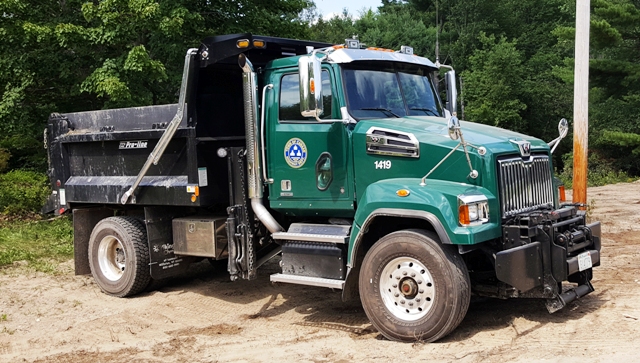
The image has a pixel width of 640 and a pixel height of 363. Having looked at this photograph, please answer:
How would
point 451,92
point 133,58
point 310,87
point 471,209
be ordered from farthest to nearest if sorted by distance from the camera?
point 133,58 → point 451,92 → point 310,87 → point 471,209

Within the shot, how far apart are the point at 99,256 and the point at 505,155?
5534 millimetres

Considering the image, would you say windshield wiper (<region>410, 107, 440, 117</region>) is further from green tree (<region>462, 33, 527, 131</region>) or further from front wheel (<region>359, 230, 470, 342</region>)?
green tree (<region>462, 33, 527, 131</region>)

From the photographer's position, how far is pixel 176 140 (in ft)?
26.5

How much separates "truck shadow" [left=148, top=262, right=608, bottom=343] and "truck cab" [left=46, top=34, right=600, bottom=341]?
31 cm

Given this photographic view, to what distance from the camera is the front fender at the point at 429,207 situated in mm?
5965

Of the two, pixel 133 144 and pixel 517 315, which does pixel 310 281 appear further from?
pixel 133 144

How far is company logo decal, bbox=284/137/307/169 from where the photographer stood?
723 centimetres

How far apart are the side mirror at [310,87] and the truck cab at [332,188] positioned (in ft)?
0.05

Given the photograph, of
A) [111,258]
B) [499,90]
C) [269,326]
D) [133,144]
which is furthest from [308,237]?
[499,90]

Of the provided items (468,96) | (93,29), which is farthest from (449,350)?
(468,96)

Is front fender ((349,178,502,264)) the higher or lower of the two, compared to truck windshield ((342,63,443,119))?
lower

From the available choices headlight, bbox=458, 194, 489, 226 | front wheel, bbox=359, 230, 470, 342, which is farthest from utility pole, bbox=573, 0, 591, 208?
front wheel, bbox=359, 230, 470, 342

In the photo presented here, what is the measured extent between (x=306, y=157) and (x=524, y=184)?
2.21 meters

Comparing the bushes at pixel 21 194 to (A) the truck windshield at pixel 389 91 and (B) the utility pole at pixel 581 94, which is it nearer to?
(A) the truck windshield at pixel 389 91
